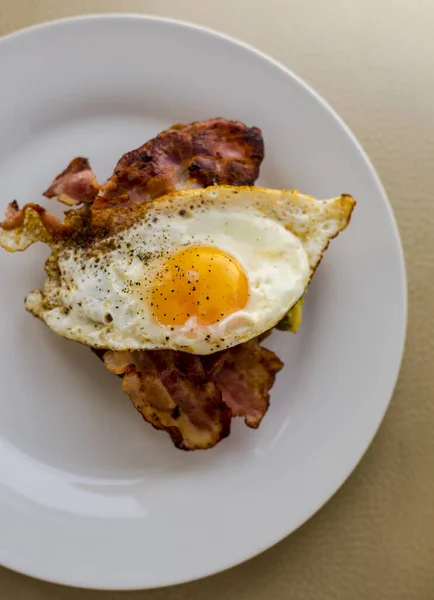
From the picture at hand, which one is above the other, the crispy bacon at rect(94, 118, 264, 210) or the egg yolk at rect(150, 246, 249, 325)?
the crispy bacon at rect(94, 118, 264, 210)

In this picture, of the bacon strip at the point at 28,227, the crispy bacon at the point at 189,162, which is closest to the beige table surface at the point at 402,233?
the crispy bacon at the point at 189,162

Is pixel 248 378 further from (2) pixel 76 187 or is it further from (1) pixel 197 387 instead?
(2) pixel 76 187

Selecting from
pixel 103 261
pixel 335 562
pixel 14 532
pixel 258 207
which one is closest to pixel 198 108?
pixel 258 207

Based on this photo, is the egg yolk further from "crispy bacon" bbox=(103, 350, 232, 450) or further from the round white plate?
the round white plate

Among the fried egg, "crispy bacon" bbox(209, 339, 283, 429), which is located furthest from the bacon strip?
"crispy bacon" bbox(209, 339, 283, 429)

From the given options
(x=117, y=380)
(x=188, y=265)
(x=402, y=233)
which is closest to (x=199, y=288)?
(x=188, y=265)

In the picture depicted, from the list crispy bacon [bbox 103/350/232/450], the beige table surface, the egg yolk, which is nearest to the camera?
the egg yolk
